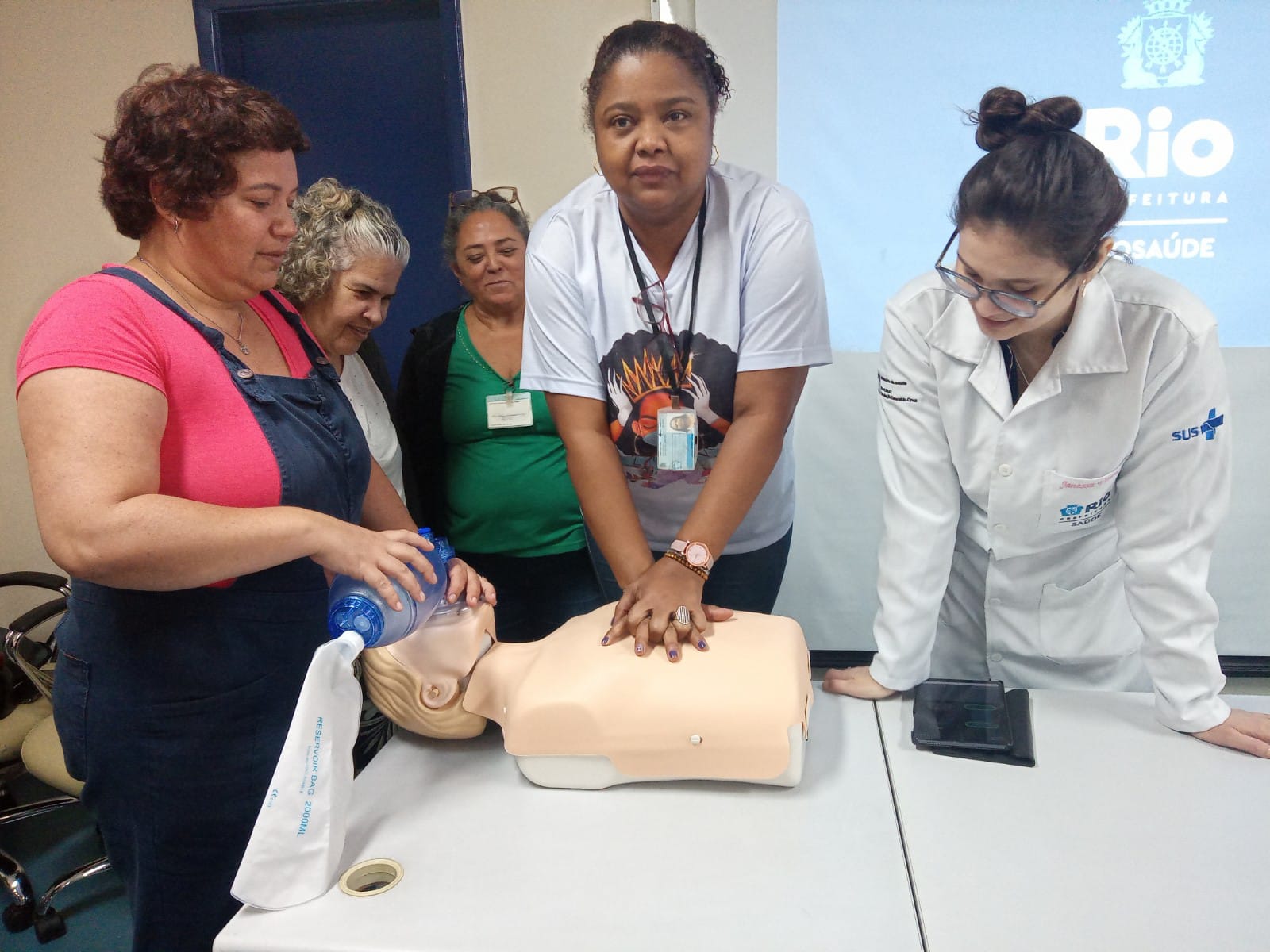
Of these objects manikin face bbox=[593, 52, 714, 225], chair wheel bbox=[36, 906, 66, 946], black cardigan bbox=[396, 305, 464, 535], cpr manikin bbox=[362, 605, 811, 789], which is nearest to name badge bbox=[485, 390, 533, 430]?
black cardigan bbox=[396, 305, 464, 535]

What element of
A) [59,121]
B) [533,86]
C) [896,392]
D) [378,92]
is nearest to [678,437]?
[896,392]

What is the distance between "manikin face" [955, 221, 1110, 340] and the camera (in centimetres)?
113

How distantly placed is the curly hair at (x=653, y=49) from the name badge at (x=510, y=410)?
2.33 ft

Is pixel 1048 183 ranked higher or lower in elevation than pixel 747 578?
higher

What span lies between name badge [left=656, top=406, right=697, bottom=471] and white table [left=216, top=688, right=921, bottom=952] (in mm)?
493

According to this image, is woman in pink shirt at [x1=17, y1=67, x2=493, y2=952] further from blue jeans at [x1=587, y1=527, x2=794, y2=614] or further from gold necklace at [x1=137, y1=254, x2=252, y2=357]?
blue jeans at [x1=587, y1=527, x2=794, y2=614]

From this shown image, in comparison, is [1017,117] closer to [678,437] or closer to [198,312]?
[678,437]

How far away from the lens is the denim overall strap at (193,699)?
3.47ft

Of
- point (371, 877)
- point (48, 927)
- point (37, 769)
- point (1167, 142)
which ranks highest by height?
point (1167, 142)

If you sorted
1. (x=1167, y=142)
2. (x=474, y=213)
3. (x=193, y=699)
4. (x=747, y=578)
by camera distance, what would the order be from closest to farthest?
1. (x=193, y=699)
2. (x=747, y=578)
3. (x=474, y=213)
4. (x=1167, y=142)

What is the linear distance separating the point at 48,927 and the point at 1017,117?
256 cm

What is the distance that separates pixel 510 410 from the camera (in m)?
1.94

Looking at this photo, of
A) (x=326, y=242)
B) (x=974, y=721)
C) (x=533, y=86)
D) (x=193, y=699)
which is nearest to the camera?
(x=193, y=699)

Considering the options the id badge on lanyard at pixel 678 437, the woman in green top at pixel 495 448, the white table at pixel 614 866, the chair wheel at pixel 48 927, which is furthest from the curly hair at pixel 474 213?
the chair wheel at pixel 48 927
